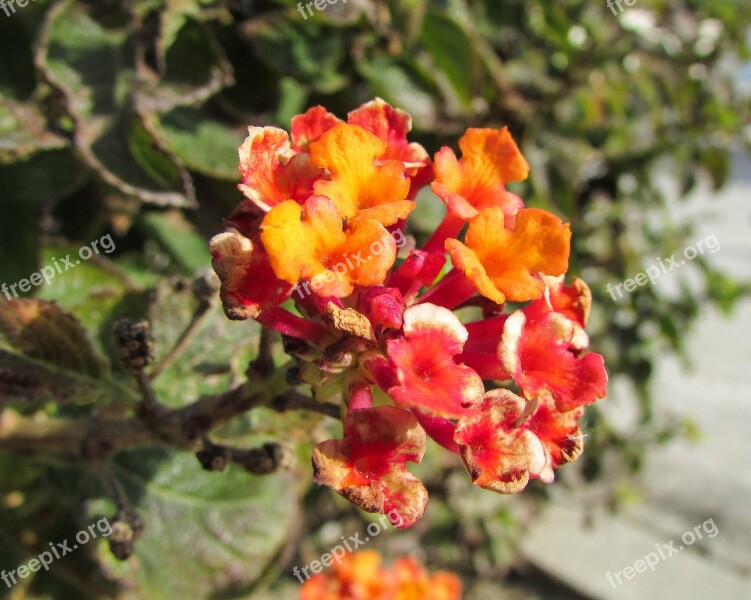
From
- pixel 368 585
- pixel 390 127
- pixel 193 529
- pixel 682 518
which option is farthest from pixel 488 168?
pixel 682 518

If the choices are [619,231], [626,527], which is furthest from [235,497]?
[626,527]

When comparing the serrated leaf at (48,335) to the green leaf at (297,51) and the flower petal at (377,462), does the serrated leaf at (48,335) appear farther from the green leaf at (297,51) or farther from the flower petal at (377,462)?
the green leaf at (297,51)

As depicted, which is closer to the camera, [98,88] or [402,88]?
[98,88]

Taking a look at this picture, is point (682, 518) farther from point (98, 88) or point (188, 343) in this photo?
point (98, 88)

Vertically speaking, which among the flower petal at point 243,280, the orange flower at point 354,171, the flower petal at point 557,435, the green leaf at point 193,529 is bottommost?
the green leaf at point 193,529

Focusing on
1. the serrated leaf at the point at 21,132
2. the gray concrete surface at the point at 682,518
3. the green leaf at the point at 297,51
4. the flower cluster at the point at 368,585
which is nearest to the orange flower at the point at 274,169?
the serrated leaf at the point at 21,132

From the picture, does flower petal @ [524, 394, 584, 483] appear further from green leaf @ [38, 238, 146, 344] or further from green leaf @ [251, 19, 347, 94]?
green leaf @ [251, 19, 347, 94]

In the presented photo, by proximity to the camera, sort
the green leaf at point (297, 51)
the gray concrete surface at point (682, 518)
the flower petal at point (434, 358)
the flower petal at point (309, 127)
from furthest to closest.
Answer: the gray concrete surface at point (682, 518), the green leaf at point (297, 51), the flower petal at point (309, 127), the flower petal at point (434, 358)

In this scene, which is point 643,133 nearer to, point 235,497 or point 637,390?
point 637,390
